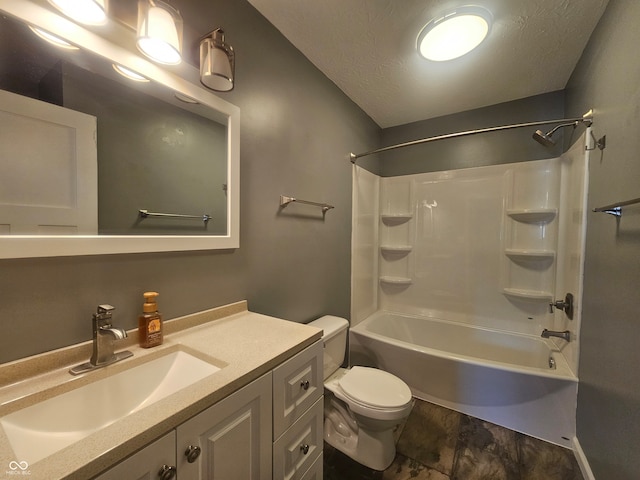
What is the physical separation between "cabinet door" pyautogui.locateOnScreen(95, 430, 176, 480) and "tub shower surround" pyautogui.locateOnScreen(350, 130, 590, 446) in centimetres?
181

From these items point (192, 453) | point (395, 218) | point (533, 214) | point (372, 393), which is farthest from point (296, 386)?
point (533, 214)

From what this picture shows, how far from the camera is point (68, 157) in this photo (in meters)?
0.84

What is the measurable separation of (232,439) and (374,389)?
3.46ft

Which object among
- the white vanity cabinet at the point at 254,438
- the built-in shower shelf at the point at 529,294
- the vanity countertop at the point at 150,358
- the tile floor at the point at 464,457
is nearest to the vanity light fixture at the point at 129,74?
the vanity countertop at the point at 150,358

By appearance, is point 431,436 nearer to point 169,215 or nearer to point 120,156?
point 169,215

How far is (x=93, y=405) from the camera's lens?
75 centimetres

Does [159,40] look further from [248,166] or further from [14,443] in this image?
[14,443]

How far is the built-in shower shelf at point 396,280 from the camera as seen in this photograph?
280cm

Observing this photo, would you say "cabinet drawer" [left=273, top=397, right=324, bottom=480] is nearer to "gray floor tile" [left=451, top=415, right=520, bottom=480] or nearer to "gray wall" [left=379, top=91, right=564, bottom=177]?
"gray floor tile" [left=451, top=415, right=520, bottom=480]

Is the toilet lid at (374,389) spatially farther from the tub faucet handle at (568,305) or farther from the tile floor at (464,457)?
the tub faucet handle at (568,305)

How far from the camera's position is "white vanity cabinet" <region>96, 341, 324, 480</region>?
0.58m

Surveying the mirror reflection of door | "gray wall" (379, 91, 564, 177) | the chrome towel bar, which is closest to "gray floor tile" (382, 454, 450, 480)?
the chrome towel bar

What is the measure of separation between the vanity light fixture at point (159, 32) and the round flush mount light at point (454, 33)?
51.8 inches

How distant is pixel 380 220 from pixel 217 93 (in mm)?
2135
